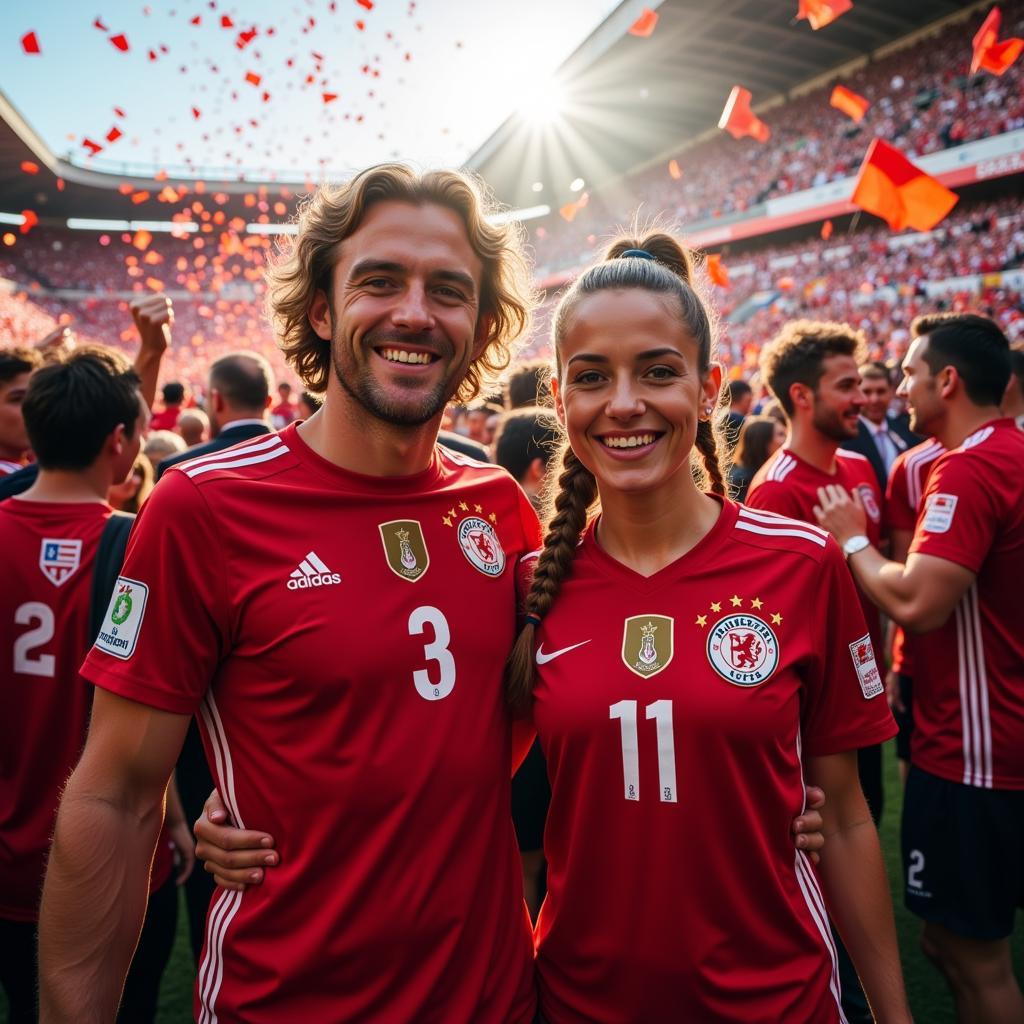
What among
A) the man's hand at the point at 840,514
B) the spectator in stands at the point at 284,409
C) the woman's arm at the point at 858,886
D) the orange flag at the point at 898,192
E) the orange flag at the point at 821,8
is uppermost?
the orange flag at the point at 821,8

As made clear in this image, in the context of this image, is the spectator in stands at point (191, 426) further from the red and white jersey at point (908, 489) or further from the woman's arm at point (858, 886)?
the woman's arm at point (858, 886)

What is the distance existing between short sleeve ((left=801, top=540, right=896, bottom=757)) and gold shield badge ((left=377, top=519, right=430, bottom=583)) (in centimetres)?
84

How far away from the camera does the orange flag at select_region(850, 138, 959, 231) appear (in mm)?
8789

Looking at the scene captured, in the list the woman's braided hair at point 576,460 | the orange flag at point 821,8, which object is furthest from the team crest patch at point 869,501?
the orange flag at point 821,8

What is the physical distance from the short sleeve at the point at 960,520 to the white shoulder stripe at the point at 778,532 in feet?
4.12

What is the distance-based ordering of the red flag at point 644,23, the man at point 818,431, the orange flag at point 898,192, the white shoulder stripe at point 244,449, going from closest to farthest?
the white shoulder stripe at point 244,449 → the man at point 818,431 → the orange flag at point 898,192 → the red flag at point 644,23

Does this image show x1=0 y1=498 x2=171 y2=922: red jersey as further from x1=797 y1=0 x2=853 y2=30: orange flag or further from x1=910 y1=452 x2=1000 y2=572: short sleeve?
x1=797 y1=0 x2=853 y2=30: orange flag

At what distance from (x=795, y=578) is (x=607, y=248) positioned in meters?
0.97

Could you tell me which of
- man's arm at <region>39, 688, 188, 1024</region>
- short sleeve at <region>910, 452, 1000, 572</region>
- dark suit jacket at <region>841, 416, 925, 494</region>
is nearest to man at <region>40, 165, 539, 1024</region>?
man's arm at <region>39, 688, 188, 1024</region>

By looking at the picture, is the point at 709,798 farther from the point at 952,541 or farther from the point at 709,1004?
the point at 952,541

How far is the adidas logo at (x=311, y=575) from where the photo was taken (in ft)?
5.30

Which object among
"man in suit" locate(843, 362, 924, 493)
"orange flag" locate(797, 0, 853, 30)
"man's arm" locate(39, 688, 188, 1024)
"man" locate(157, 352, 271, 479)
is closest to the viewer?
"man's arm" locate(39, 688, 188, 1024)

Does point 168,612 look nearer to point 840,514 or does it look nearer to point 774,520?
point 774,520

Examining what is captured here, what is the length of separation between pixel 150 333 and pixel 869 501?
128 inches
